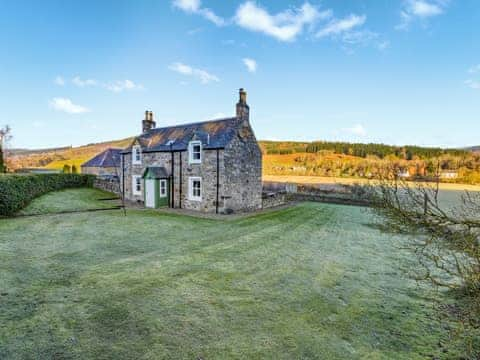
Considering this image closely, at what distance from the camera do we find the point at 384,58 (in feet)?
50.0

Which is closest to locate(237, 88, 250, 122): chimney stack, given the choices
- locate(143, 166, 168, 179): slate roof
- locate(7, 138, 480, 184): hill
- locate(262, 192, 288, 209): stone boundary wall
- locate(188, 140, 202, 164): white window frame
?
locate(188, 140, 202, 164): white window frame

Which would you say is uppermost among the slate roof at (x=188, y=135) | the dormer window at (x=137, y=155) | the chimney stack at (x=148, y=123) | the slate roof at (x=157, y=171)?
the chimney stack at (x=148, y=123)

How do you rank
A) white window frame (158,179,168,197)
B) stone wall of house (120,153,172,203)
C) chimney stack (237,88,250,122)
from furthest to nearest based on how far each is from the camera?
stone wall of house (120,153,172,203) → white window frame (158,179,168,197) → chimney stack (237,88,250,122)

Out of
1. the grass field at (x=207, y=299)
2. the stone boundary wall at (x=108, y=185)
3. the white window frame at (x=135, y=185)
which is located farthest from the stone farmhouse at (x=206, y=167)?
the grass field at (x=207, y=299)

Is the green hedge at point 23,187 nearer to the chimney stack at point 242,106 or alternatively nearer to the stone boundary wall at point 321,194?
the chimney stack at point 242,106

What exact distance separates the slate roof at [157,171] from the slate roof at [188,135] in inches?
57.5

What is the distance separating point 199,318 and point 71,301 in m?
2.71

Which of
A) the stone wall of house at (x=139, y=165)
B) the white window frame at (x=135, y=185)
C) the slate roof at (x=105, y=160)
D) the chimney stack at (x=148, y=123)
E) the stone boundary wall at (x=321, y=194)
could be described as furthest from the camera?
the slate roof at (x=105, y=160)

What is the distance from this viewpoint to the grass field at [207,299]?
146 inches

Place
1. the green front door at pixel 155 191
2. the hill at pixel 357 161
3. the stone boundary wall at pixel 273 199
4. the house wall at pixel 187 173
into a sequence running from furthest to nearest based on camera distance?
the stone boundary wall at pixel 273 199, the green front door at pixel 155 191, the house wall at pixel 187 173, the hill at pixel 357 161

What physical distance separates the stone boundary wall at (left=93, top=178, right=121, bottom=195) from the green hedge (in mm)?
2601

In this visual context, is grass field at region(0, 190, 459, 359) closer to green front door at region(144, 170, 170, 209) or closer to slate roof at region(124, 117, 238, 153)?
green front door at region(144, 170, 170, 209)

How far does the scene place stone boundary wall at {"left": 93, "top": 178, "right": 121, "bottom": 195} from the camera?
23922mm

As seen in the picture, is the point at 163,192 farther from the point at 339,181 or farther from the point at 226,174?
the point at 339,181
